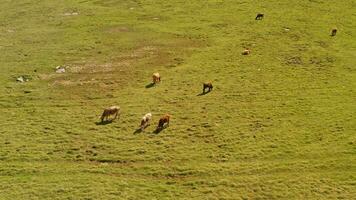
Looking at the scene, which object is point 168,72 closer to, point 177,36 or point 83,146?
point 177,36

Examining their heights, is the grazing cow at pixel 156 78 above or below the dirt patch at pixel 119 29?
below

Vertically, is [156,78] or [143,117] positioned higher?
[156,78]

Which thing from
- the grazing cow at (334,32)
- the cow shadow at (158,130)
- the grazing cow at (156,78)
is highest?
the grazing cow at (334,32)

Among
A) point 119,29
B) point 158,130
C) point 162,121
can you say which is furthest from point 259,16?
point 158,130

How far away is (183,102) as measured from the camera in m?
43.0

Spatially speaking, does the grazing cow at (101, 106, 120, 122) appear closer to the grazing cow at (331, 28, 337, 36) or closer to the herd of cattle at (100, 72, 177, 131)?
the herd of cattle at (100, 72, 177, 131)

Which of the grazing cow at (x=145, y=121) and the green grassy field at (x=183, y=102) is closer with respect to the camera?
the green grassy field at (x=183, y=102)

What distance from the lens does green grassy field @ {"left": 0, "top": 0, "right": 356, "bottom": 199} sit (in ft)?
110

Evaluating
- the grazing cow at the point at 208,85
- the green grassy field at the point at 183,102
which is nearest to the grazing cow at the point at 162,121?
the green grassy field at the point at 183,102

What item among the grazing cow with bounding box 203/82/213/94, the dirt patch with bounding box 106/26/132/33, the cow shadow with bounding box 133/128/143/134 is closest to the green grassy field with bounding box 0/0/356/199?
the cow shadow with bounding box 133/128/143/134

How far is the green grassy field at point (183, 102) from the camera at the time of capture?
3350 cm

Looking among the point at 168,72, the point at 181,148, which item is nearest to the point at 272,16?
the point at 168,72

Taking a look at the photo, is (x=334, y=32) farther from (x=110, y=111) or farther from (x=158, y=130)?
(x=110, y=111)

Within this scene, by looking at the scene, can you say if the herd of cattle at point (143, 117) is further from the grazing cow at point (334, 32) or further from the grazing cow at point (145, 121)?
the grazing cow at point (334, 32)
